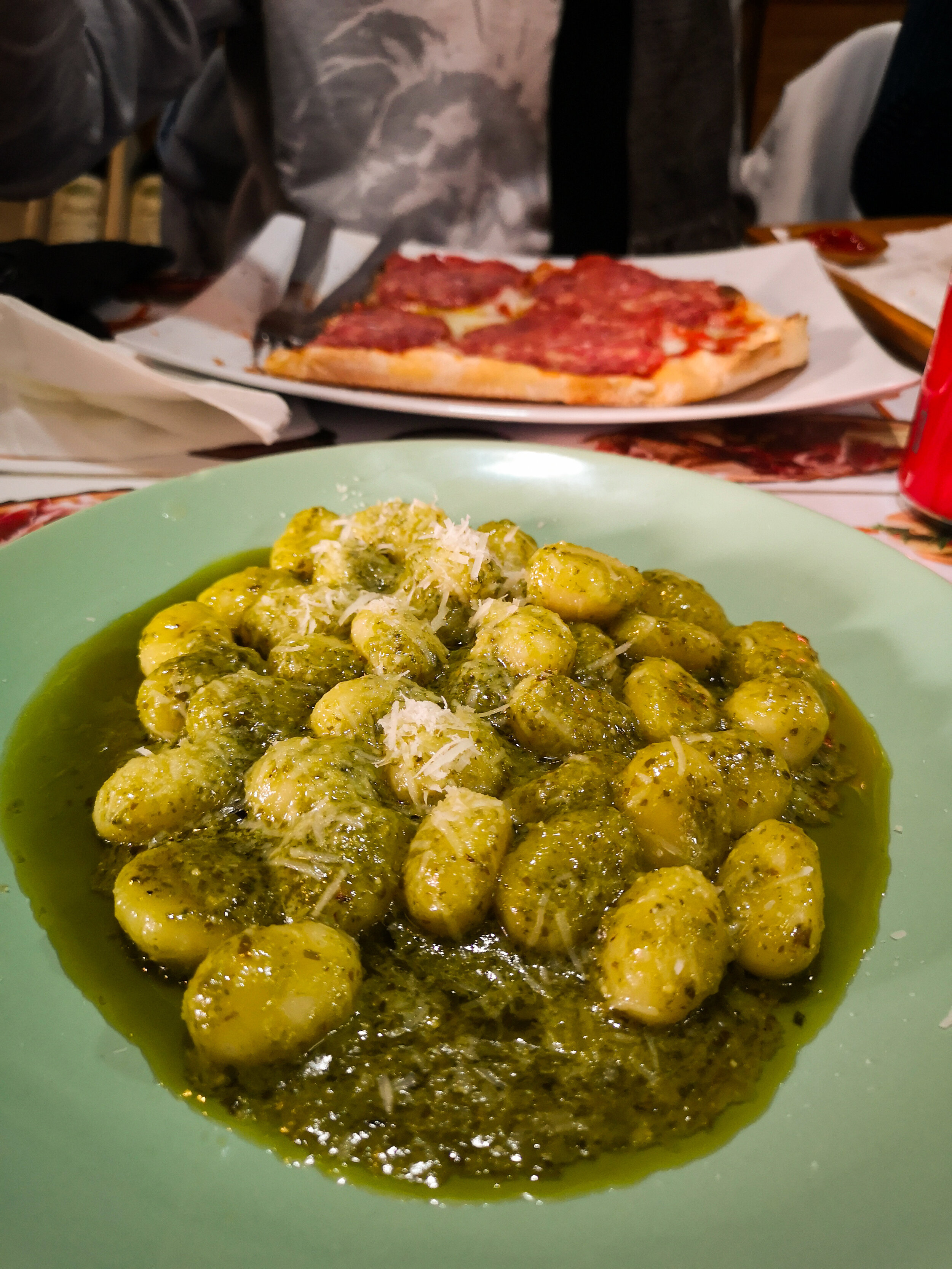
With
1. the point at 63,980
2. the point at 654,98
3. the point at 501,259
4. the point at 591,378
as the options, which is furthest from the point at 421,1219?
the point at 654,98

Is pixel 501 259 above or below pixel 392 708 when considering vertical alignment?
above

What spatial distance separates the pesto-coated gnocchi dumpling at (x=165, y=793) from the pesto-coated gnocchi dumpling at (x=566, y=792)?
35 centimetres

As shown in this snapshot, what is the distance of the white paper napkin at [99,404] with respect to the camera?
1.87 meters

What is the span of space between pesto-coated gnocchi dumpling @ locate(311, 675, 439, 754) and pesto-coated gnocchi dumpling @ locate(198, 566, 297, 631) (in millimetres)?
298

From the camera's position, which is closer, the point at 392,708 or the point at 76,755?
the point at 392,708

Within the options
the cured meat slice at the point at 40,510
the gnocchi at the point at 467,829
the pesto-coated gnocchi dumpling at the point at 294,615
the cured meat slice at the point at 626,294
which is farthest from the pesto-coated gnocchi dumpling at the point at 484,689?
the cured meat slice at the point at 626,294

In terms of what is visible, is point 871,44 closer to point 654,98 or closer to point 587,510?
point 654,98

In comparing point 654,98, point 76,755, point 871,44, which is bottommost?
point 76,755

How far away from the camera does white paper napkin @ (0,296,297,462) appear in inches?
73.7

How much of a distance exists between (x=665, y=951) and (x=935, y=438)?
125 centimetres

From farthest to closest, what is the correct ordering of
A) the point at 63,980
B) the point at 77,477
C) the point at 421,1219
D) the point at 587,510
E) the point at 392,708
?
1. the point at 77,477
2. the point at 587,510
3. the point at 392,708
4. the point at 63,980
5. the point at 421,1219

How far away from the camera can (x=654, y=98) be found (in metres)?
3.38

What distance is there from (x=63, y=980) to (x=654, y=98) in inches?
141

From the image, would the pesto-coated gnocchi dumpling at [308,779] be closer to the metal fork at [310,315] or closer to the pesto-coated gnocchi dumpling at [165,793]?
the pesto-coated gnocchi dumpling at [165,793]
